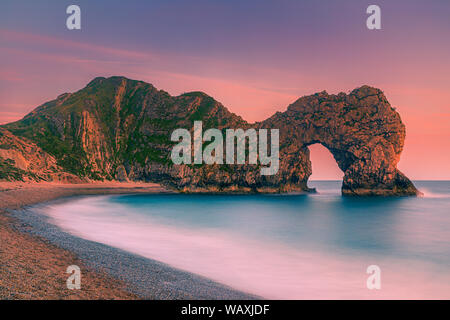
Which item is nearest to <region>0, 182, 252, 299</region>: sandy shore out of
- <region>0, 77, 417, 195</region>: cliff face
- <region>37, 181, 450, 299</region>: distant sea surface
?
<region>37, 181, 450, 299</region>: distant sea surface

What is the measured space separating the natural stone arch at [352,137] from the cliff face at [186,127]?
273 millimetres

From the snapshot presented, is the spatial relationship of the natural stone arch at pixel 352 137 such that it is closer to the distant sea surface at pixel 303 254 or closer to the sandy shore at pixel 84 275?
the distant sea surface at pixel 303 254

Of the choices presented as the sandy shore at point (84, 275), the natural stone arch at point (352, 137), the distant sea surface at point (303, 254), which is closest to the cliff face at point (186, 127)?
the natural stone arch at point (352, 137)

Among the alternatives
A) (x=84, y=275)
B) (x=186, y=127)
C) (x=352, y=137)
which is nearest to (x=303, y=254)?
(x=84, y=275)

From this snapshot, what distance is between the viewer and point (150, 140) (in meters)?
126

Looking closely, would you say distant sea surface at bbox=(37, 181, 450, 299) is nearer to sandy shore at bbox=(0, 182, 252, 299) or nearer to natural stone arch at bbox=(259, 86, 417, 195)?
sandy shore at bbox=(0, 182, 252, 299)

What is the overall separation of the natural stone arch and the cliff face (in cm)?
27

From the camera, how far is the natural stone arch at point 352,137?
82.9 metres

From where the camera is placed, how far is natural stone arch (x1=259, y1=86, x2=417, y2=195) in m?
82.9

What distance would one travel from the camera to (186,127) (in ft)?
402

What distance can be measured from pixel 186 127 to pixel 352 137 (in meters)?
63.7
